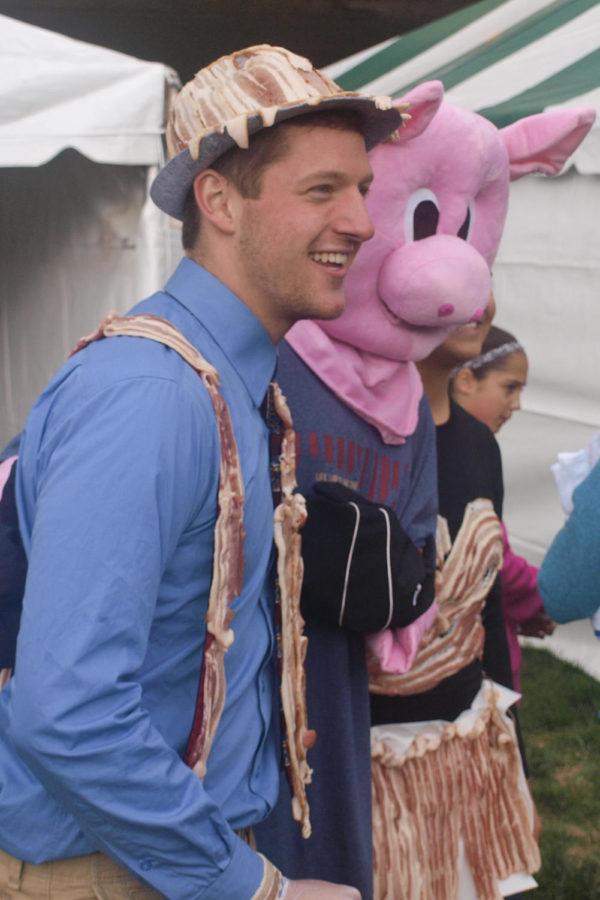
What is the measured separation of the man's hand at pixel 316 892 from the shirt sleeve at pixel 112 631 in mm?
123

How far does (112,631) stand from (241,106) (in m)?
0.67

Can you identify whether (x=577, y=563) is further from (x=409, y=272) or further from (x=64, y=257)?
(x=64, y=257)

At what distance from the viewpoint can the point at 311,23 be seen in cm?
987

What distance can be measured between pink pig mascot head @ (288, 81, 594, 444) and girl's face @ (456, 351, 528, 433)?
1.01 metres

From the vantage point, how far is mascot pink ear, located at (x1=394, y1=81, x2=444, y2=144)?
196 centimetres

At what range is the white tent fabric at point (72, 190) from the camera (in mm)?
3545

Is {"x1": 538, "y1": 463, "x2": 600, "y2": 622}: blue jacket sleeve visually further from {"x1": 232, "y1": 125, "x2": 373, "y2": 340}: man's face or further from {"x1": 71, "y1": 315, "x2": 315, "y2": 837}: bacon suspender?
{"x1": 71, "y1": 315, "x2": 315, "y2": 837}: bacon suspender

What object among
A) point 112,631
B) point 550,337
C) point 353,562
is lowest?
point 550,337

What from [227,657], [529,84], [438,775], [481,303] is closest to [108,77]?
[529,84]

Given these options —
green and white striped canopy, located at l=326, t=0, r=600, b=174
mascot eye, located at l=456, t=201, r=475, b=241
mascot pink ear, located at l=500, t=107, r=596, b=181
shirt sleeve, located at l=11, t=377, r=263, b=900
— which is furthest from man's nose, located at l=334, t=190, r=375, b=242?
green and white striped canopy, located at l=326, t=0, r=600, b=174

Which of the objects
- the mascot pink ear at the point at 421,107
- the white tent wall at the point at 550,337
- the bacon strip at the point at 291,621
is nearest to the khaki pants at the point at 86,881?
the bacon strip at the point at 291,621

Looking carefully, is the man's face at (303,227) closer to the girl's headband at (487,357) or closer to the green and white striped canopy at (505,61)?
the girl's headband at (487,357)

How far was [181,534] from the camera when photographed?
52.4 inches

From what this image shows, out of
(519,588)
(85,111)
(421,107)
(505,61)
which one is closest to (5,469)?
(421,107)
